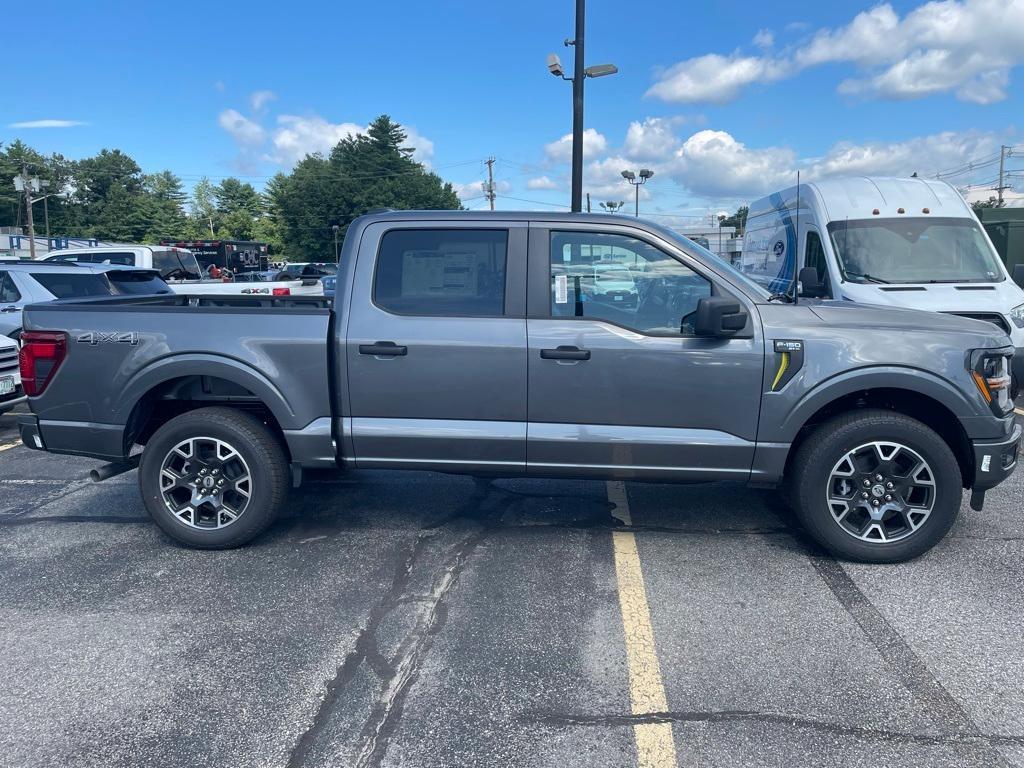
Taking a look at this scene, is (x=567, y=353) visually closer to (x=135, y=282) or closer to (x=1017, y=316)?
(x=1017, y=316)

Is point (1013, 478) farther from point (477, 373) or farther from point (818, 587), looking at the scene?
point (477, 373)

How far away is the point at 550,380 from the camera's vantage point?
421cm

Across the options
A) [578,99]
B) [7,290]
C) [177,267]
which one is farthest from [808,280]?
[177,267]

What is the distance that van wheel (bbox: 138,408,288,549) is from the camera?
4.43m

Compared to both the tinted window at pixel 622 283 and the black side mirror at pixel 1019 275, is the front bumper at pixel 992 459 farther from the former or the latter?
the black side mirror at pixel 1019 275

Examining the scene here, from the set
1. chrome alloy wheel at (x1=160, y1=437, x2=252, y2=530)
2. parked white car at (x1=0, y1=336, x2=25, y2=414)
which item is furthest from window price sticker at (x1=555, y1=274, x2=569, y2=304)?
parked white car at (x1=0, y1=336, x2=25, y2=414)

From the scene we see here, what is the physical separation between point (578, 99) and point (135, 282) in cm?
804

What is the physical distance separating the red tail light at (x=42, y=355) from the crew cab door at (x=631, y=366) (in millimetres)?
2780

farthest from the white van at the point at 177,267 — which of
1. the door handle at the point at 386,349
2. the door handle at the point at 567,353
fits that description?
the door handle at the point at 567,353

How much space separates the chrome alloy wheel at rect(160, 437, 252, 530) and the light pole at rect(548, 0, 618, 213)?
35.3 ft

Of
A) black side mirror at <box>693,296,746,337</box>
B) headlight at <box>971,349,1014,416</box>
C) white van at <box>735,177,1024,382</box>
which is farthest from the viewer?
white van at <box>735,177,1024,382</box>

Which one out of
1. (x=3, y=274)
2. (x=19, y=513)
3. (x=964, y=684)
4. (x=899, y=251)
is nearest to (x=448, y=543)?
(x=964, y=684)

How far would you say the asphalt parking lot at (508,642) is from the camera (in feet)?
9.07

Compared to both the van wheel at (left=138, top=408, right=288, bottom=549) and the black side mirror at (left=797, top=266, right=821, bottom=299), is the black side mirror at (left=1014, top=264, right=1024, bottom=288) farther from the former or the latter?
the van wheel at (left=138, top=408, right=288, bottom=549)
